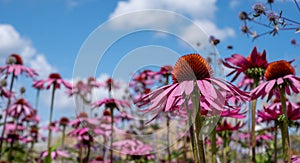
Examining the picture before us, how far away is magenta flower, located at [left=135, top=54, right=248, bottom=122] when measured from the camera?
46.7 inches

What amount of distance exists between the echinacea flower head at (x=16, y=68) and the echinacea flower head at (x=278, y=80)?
3117 millimetres

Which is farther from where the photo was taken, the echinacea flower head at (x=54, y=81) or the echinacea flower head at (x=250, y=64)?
the echinacea flower head at (x=54, y=81)

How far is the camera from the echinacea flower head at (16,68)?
4145 mm

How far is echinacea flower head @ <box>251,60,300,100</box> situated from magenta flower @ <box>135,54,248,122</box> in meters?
0.43

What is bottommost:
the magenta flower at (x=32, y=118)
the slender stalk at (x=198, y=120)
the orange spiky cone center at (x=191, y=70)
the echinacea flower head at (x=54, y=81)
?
the slender stalk at (x=198, y=120)

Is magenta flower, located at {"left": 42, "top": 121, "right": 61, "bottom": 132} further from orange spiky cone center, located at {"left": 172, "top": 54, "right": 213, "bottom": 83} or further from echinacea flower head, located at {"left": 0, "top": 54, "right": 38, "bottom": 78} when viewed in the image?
orange spiky cone center, located at {"left": 172, "top": 54, "right": 213, "bottom": 83}

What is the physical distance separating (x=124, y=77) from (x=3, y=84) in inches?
122

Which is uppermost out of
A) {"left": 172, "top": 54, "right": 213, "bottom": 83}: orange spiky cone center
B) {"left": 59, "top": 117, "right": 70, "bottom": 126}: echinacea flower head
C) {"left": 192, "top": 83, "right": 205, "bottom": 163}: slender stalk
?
{"left": 59, "top": 117, "right": 70, "bottom": 126}: echinacea flower head

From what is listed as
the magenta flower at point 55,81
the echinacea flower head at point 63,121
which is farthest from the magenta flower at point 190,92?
the echinacea flower head at point 63,121

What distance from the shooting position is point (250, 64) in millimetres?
2240

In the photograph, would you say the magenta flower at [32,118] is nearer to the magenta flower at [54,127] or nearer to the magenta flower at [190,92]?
the magenta flower at [54,127]

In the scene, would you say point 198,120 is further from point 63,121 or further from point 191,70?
point 63,121

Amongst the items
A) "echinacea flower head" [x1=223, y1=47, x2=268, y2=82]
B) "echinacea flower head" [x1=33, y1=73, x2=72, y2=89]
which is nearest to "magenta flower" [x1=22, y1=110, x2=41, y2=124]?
"echinacea flower head" [x1=33, y1=73, x2=72, y2=89]

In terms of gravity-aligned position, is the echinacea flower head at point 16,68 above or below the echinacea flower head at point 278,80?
above
